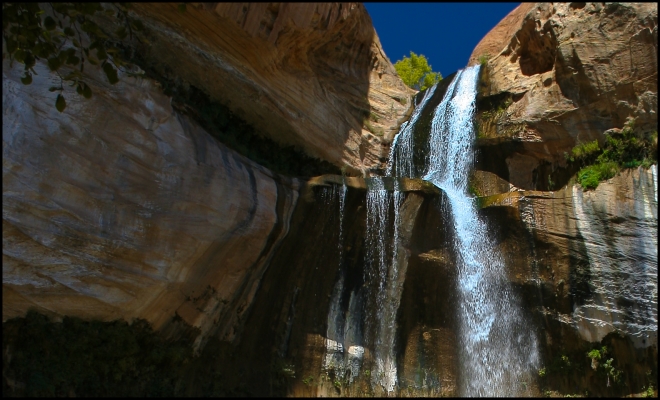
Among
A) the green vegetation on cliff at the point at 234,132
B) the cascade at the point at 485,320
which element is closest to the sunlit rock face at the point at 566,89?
the cascade at the point at 485,320

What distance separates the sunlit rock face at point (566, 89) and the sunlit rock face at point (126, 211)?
19.2 ft

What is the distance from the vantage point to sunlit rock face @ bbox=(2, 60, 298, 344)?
8.77 metres

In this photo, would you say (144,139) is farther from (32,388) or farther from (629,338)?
(629,338)

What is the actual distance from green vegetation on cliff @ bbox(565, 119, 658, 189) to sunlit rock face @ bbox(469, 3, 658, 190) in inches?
8.0

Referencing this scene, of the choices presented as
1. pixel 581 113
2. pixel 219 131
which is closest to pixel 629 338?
pixel 581 113

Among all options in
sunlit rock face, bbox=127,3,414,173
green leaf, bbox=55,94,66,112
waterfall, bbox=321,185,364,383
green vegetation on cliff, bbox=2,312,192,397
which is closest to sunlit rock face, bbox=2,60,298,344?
green vegetation on cliff, bbox=2,312,192,397

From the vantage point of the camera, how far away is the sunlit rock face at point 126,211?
8.77 m

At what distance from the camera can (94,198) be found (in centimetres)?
916

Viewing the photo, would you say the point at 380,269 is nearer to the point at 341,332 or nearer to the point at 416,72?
the point at 341,332

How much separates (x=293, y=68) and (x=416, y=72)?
13922 millimetres

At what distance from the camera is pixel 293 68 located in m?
13.3

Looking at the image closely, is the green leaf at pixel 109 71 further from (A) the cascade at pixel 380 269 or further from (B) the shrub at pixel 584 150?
(B) the shrub at pixel 584 150

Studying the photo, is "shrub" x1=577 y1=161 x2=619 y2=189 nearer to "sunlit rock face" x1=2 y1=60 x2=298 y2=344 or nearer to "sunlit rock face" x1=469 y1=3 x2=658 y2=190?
"sunlit rock face" x1=469 y1=3 x2=658 y2=190

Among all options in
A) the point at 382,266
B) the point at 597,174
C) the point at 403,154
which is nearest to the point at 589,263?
the point at 597,174
